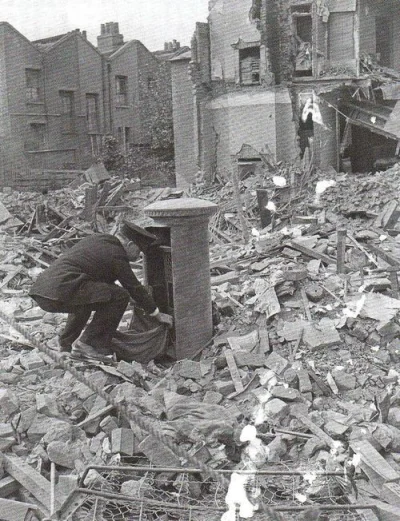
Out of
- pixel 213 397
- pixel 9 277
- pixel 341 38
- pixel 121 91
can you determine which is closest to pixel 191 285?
pixel 213 397

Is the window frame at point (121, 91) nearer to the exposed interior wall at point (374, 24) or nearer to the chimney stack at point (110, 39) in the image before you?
the chimney stack at point (110, 39)

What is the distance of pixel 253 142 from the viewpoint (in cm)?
2608

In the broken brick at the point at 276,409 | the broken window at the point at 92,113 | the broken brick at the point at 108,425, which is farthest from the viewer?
the broken window at the point at 92,113

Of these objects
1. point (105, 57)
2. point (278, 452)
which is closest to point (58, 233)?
point (278, 452)

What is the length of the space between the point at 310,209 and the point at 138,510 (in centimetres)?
1484

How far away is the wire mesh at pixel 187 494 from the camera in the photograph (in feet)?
14.2

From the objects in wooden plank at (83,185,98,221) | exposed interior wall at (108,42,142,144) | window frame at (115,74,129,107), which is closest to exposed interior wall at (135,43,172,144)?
exposed interior wall at (108,42,142,144)

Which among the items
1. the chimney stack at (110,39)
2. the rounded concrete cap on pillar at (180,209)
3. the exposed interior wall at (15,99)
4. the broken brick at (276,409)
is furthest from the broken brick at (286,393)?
the chimney stack at (110,39)

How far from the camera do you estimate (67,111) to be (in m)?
36.2

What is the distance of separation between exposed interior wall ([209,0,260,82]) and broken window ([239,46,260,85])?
0.23 m

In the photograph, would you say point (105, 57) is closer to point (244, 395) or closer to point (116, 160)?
point (116, 160)

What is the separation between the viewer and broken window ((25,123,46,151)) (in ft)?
112

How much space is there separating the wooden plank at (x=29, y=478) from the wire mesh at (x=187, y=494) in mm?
264

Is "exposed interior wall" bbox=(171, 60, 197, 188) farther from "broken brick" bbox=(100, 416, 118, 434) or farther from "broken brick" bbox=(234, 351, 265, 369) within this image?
"broken brick" bbox=(100, 416, 118, 434)
